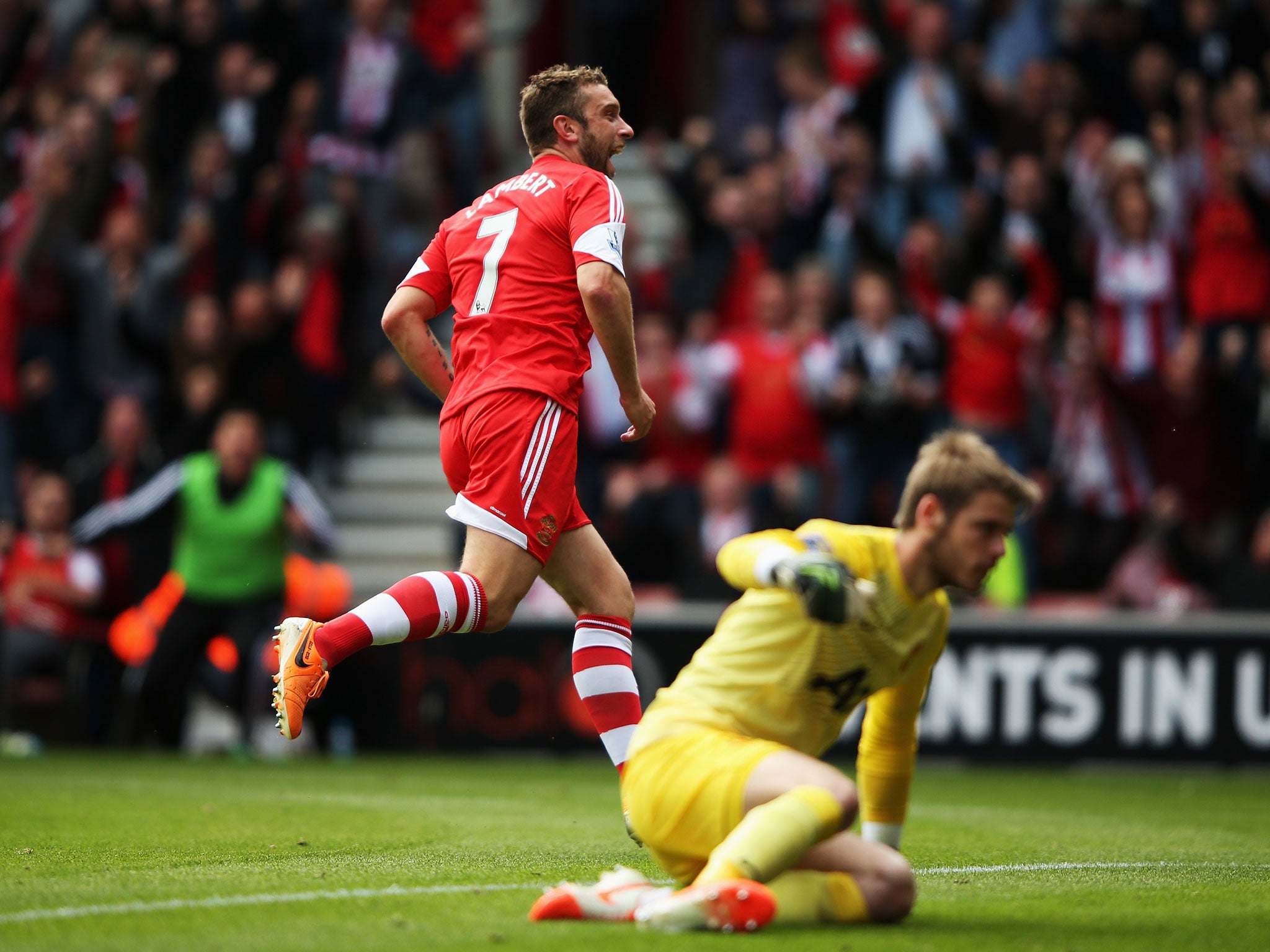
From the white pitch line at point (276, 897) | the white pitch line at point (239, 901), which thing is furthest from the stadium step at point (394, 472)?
the white pitch line at point (239, 901)

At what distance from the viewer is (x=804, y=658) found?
425cm

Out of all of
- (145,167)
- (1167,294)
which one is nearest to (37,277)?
(145,167)

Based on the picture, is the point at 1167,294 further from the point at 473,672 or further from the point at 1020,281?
the point at 473,672

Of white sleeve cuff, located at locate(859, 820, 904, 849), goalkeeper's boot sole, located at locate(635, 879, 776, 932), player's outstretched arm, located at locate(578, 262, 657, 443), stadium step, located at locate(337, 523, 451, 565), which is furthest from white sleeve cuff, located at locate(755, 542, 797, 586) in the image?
stadium step, located at locate(337, 523, 451, 565)

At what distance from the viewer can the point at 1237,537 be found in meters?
12.1

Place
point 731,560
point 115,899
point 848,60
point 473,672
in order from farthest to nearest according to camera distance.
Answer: point 848,60
point 473,672
point 115,899
point 731,560

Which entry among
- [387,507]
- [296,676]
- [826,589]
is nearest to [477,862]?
[296,676]

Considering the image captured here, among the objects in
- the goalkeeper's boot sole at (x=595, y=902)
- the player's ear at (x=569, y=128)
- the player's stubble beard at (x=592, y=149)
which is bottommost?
the goalkeeper's boot sole at (x=595, y=902)

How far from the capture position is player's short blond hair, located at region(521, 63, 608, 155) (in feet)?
19.5

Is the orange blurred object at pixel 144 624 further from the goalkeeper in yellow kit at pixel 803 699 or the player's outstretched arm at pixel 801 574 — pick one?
the player's outstretched arm at pixel 801 574

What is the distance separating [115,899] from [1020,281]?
9.06 metres

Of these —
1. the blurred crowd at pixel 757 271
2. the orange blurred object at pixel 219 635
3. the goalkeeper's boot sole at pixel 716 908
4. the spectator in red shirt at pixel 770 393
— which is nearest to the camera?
the goalkeeper's boot sole at pixel 716 908

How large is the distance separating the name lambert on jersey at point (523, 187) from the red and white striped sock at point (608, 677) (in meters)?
1.38

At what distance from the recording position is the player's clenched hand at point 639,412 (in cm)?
564
